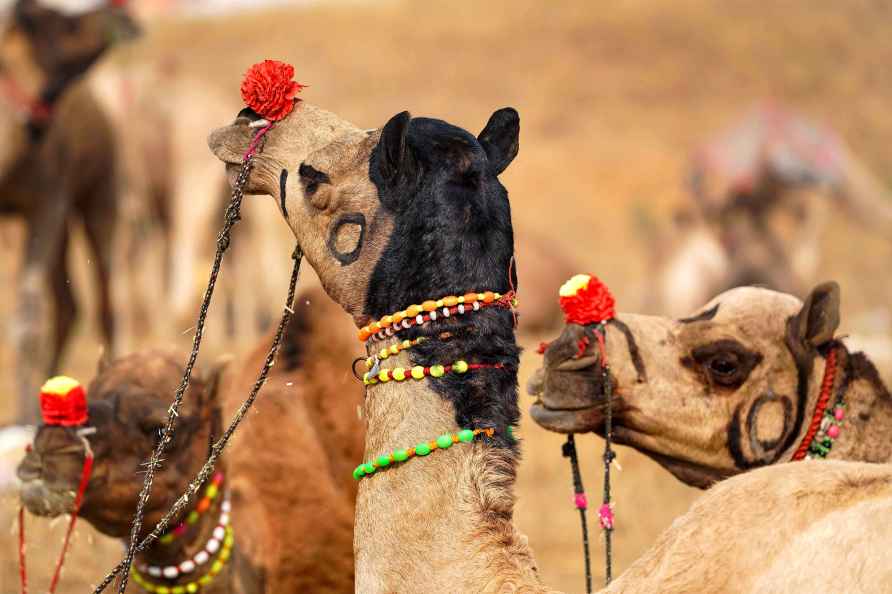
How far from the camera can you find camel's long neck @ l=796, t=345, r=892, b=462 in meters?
4.16

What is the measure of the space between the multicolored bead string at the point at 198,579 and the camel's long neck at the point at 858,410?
210 centimetres

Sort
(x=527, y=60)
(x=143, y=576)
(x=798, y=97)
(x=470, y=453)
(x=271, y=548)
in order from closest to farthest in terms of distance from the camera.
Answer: (x=470, y=453) < (x=143, y=576) < (x=271, y=548) < (x=798, y=97) < (x=527, y=60)

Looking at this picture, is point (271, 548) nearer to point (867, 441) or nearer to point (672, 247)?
point (867, 441)

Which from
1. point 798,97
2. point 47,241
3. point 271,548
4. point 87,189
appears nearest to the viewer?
point 271,548

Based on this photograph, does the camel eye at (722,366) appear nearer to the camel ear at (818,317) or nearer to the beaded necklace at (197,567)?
the camel ear at (818,317)

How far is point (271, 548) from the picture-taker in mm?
5707

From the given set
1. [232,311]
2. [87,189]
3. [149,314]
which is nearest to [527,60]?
[232,311]

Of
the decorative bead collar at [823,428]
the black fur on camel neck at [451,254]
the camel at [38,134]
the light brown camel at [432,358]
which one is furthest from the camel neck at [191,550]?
the camel at [38,134]

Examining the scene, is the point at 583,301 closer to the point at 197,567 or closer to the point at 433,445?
the point at 433,445

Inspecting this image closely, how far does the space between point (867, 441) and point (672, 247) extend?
11.8 meters

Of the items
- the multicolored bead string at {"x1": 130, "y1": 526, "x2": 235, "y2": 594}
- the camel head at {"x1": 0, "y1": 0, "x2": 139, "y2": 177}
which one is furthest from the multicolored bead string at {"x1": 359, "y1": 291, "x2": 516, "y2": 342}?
the camel head at {"x1": 0, "y1": 0, "x2": 139, "y2": 177}

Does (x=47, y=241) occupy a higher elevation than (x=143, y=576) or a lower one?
higher

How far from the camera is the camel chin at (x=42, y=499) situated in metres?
4.36

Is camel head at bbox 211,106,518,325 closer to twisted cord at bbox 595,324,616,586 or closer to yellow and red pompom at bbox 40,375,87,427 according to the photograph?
twisted cord at bbox 595,324,616,586
